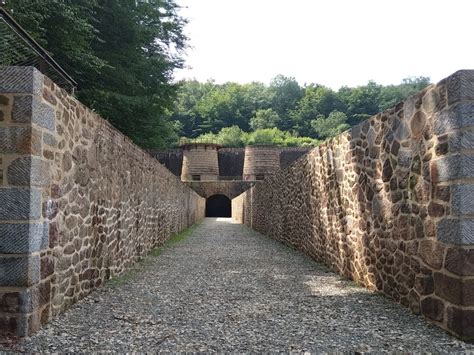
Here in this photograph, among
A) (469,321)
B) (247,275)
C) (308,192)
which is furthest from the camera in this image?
(308,192)

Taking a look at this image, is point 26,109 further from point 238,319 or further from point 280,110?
point 280,110

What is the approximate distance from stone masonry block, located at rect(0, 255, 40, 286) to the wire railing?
8.53ft

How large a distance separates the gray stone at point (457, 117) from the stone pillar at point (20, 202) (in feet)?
11.3

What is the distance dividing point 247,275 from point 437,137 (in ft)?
12.0

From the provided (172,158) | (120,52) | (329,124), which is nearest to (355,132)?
(120,52)

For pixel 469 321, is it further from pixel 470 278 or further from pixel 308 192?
pixel 308 192

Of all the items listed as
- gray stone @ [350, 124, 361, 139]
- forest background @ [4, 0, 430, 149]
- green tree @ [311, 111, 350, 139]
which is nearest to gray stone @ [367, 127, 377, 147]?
gray stone @ [350, 124, 361, 139]

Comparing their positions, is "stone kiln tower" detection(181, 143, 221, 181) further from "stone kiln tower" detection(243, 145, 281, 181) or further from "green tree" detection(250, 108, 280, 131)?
"green tree" detection(250, 108, 280, 131)

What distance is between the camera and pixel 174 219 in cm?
1371

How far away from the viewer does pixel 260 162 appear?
4141 cm

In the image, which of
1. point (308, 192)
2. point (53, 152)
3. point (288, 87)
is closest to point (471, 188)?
point (53, 152)

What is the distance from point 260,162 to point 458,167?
3809 cm

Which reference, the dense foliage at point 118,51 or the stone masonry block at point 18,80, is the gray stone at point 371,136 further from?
the dense foliage at point 118,51

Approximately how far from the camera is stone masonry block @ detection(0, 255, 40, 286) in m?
3.44
